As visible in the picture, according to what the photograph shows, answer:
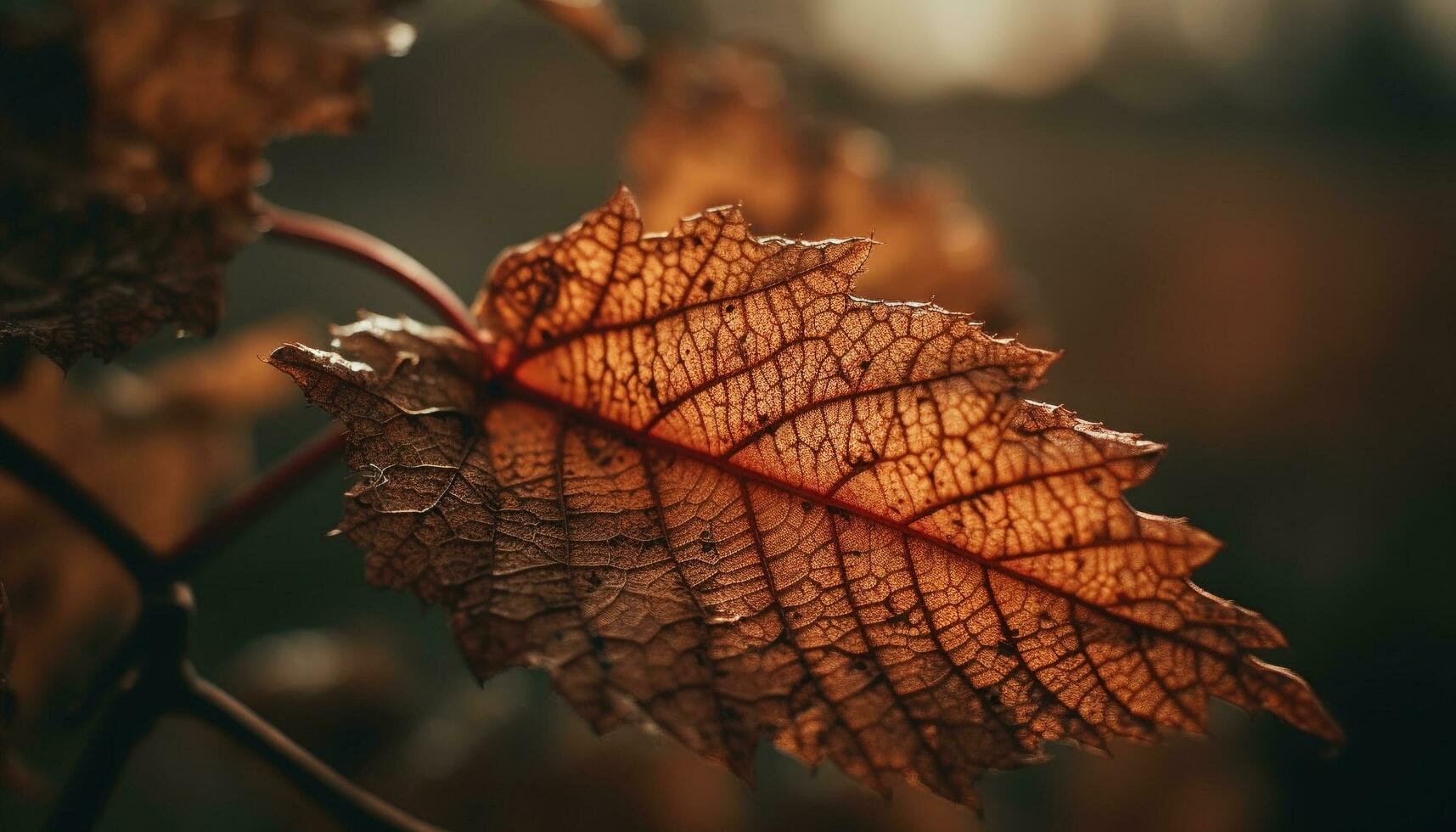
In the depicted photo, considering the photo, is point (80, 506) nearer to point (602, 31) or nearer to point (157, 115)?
point (157, 115)

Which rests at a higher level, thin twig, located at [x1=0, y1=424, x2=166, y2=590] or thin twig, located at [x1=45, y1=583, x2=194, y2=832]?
thin twig, located at [x1=0, y1=424, x2=166, y2=590]

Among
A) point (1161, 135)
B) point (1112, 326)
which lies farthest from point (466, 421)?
point (1161, 135)

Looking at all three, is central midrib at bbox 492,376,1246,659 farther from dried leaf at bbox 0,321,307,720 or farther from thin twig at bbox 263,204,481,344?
dried leaf at bbox 0,321,307,720

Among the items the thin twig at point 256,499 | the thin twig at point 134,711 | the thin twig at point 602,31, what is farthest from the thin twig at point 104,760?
the thin twig at point 602,31

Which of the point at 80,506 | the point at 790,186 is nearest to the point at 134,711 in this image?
the point at 80,506

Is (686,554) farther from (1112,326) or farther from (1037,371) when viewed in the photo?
(1112,326)

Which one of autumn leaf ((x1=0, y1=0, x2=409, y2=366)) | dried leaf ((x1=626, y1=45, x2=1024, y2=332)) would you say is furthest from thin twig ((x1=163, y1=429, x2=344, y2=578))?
dried leaf ((x1=626, y1=45, x2=1024, y2=332))
